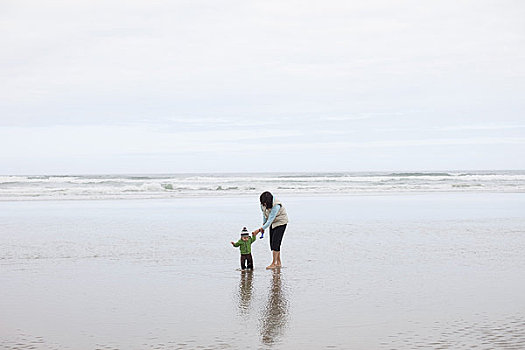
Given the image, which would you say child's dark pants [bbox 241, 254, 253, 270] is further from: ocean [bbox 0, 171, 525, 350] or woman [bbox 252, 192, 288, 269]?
woman [bbox 252, 192, 288, 269]

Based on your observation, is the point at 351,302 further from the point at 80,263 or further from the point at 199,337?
the point at 80,263

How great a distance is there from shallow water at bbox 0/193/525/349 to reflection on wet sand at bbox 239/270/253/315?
2cm

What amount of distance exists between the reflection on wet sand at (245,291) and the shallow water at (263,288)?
0.02 metres

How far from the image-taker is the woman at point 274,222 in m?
10.4

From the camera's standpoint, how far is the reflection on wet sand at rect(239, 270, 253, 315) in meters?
7.50

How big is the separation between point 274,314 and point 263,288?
1594 millimetres

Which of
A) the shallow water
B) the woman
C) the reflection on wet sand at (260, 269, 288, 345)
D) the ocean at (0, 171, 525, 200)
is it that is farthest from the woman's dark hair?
the ocean at (0, 171, 525, 200)

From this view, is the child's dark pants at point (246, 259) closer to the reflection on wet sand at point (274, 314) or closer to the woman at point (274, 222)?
the woman at point (274, 222)

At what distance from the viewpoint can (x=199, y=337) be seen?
6168 mm

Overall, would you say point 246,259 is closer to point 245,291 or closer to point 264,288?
point 264,288

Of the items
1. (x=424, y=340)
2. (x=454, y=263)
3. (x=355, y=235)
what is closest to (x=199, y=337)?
(x=424, y=340)

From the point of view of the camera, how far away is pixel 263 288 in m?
8.73

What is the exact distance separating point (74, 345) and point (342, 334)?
2.50 meters

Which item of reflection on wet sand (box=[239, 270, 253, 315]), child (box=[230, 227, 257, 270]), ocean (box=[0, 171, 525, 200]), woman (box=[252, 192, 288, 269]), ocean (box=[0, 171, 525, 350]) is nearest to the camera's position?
ocean (box=[0, 171, 525, 350])
